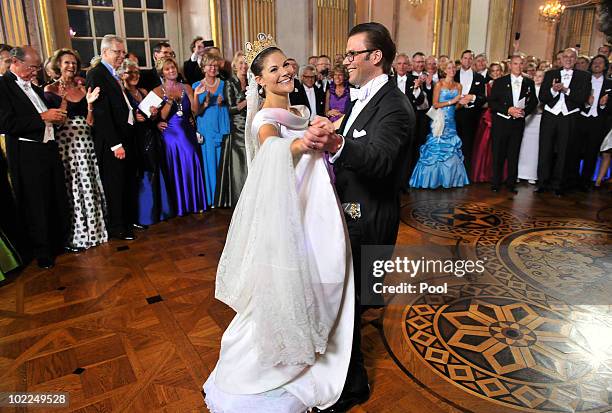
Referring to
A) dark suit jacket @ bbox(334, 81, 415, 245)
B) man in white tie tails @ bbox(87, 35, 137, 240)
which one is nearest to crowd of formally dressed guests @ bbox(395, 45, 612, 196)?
man in white tie tails @ bbox(87, 35, 137, 240)

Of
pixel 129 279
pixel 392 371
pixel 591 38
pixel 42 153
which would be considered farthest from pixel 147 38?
pixel 591 38

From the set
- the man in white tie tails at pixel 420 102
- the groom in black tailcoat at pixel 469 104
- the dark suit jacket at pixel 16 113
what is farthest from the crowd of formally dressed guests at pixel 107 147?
the groom in black tailcoat at pixel 469 104

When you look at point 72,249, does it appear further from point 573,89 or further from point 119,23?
point 573,89

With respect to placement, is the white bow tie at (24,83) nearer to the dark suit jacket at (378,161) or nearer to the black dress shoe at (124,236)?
the black dress shoe at (124,236)

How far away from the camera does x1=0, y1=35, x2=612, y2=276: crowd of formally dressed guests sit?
382 cm

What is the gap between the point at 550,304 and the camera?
3.18m

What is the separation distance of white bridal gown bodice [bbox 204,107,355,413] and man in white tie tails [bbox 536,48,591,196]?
5.16 meters

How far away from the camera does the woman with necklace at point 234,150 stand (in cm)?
523

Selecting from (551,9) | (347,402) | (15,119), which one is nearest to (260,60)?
(347,402)

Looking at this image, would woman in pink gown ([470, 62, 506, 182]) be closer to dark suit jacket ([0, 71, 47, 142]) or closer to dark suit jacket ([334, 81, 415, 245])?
dark suit jacket ([334, 81, 415, 245])

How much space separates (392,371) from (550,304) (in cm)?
147

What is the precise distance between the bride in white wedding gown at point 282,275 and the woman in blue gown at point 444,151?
4.52 m

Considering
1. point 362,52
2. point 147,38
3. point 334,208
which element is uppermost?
point 147,38

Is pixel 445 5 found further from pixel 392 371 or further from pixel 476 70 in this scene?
pixel 392 371
